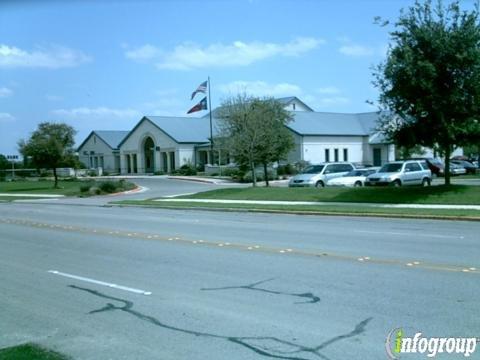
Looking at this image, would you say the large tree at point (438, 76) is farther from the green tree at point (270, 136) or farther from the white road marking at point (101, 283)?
the white road marking at point (101, 283)

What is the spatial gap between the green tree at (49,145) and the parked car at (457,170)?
107 ft

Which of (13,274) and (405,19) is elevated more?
(405,19)

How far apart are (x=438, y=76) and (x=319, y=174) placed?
1242 centimetres

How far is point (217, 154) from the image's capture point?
62.2 m

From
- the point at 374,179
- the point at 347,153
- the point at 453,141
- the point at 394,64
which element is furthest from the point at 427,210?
the point at 347,153

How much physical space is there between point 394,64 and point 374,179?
918 cm

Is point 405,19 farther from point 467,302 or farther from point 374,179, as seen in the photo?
point 467,302

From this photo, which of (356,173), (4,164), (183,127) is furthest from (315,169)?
(4,164)

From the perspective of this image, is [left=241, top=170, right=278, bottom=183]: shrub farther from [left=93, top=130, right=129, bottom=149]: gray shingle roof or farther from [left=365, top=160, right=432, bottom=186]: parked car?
[left=93, top=130, right=129, bottom=149]: gray shingle roof

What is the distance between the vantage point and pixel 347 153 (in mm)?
67062

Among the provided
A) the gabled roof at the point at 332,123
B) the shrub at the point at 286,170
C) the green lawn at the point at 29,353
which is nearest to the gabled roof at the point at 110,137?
the gabled roof at the point at 332,123

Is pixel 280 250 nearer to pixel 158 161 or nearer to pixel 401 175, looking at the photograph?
pixel 401 175

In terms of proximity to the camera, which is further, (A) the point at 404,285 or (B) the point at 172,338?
(A) the point at 404,285

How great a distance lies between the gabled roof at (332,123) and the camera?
64.1m
